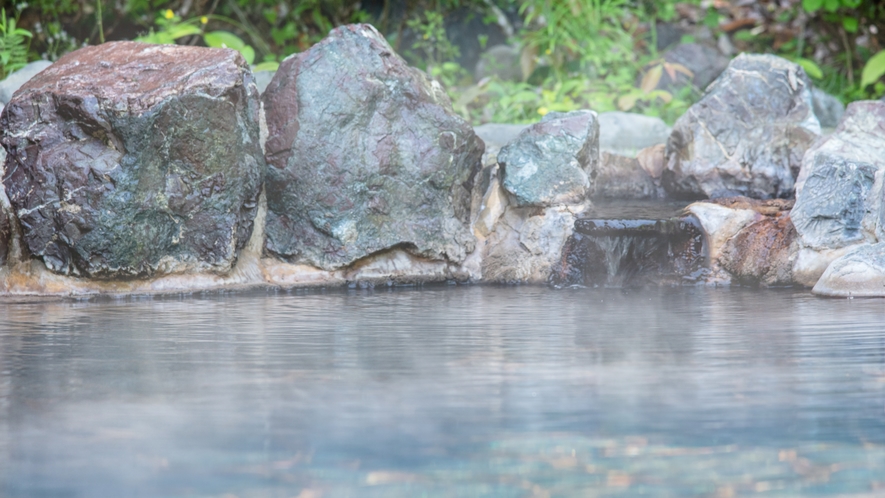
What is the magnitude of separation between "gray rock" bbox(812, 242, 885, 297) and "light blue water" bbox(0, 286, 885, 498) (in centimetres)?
41

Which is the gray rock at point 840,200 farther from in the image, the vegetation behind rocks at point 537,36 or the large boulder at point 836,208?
the vegetation behind rocks at point 537,36

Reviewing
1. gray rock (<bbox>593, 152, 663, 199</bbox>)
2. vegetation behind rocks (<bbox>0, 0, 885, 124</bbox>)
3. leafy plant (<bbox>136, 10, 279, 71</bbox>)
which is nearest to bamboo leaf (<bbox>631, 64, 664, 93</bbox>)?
vegetation behind rocks (<bbox>0, 0, 885, 124</bbox>)

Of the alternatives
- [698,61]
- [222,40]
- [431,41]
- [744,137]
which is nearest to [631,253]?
[744,137]

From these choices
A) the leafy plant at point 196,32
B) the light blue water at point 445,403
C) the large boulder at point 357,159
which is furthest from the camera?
the leafy plant at point 196,32

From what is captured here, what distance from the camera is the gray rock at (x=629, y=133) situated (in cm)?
776

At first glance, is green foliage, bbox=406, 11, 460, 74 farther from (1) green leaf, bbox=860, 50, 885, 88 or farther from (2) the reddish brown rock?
(2) the reddish brown rock

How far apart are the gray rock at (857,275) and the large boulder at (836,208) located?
0.31 metres

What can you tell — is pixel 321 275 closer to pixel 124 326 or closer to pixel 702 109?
pixel 124 326

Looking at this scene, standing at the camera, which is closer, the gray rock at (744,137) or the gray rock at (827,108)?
the gray rock at (744,137)

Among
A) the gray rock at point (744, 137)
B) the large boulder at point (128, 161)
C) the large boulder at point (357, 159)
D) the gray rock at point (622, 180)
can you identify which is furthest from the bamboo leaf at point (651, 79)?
the large boulder at point (128, 161)

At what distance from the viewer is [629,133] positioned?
25.6 feet

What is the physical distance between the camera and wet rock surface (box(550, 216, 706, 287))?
6145 mm

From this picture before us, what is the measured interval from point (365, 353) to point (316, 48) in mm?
3019

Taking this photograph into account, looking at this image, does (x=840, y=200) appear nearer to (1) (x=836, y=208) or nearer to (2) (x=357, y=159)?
(1) (x=836, y=208)
